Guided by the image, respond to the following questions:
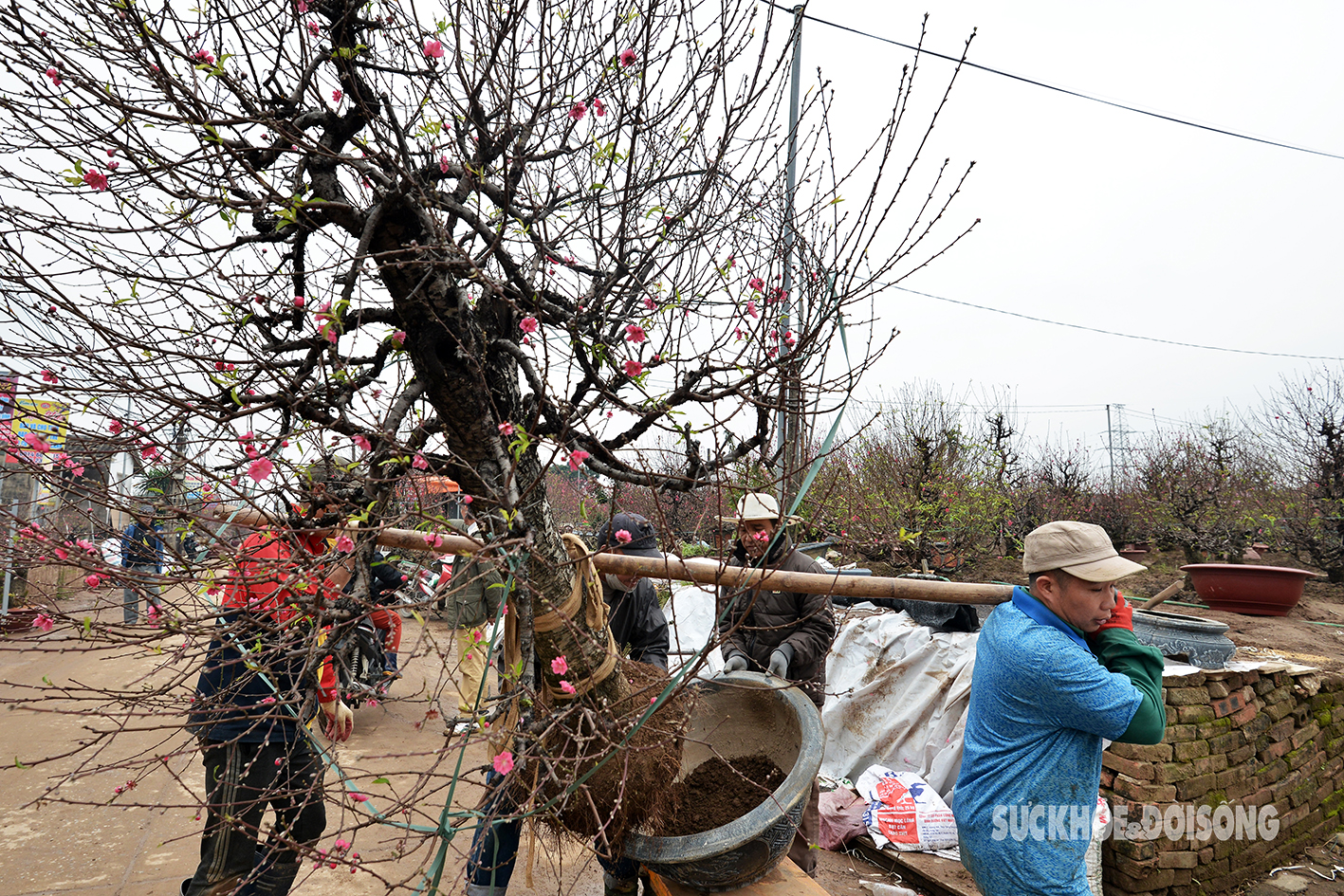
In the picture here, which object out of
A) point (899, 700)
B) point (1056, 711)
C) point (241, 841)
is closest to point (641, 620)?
point (241, 841)

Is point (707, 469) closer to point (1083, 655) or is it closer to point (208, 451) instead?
point (1083, 655)

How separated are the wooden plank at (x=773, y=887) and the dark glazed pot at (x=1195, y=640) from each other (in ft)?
9.54

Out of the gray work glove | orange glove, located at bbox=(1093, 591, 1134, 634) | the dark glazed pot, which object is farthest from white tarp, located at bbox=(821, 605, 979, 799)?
orange glove, located at bbox=(1093, 591, 1134, 634)

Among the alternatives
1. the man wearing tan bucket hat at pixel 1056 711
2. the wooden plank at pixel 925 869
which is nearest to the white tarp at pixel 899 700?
the wooden plank at pixel 925 869

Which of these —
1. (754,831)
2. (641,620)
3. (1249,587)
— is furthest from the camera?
(1249,587)

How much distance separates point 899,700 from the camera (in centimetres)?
536

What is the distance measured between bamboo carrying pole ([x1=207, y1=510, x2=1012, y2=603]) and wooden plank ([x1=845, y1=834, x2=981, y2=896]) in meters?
2.33

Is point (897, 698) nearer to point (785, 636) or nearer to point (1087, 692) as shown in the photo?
point (785, 636)

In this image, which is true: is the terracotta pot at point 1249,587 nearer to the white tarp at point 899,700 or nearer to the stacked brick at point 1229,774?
the stacked brick at point 1229,774

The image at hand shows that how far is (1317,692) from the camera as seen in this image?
496 cm

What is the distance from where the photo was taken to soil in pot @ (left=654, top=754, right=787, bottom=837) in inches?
93.0

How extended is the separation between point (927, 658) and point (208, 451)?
4.88 m

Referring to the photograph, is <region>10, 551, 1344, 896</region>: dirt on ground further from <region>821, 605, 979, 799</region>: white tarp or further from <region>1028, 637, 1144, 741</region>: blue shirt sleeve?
<region>1028, 637, 1144, 741</region>: blue shirt sleeve

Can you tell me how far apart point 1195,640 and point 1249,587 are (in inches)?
143
